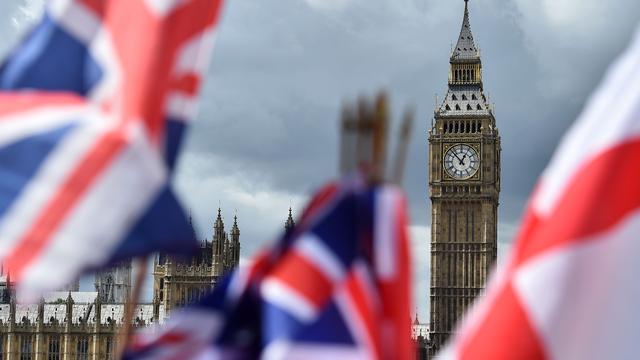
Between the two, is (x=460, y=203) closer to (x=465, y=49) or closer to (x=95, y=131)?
(x=465, y=49)

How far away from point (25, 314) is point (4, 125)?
74735 mm

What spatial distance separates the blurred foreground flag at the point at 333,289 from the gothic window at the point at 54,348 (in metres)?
73.4

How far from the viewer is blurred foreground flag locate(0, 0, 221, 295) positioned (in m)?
7.58

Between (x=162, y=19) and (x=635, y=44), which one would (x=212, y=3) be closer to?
(x=162, y=19)

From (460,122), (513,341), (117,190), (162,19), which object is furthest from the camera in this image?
(460,122)

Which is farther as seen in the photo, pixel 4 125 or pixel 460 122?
pixel 460 122

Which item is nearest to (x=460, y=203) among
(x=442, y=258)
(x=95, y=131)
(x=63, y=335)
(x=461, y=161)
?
(x=461, y=161)

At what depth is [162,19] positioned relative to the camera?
822 cm

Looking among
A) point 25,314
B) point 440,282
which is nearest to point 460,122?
point 440,282

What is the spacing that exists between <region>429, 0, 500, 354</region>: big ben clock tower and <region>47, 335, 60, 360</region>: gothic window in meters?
19.1

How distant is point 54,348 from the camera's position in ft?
261

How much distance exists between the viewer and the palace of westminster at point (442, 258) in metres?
76.7

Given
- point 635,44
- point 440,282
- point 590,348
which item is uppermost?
point 440,282

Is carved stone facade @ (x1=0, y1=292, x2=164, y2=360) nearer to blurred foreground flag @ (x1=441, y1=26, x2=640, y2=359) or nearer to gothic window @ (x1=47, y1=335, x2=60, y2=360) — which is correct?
gothic window @ (x1=47, y1=335, x2=60, y2=360)
